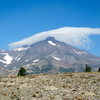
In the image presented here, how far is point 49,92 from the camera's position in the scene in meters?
30.4

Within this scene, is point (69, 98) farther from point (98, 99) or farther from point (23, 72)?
point (23, 72)

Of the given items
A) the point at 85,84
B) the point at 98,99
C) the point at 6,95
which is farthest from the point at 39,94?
the point at 85,84

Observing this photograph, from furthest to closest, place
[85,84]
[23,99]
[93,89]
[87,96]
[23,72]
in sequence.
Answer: [23,72] < [85,84] < [93,89] < [87,96] < [23,99]

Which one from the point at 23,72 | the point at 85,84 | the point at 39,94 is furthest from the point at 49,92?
the point at 23,72

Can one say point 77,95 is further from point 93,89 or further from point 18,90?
point 18,90

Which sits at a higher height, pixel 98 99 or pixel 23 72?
pixel 23 72

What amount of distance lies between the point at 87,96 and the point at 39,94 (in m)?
5.12

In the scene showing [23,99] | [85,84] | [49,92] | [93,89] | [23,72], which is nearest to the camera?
[23,99]

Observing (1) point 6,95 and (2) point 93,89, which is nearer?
(1) point 6,95

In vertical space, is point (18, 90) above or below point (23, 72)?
below

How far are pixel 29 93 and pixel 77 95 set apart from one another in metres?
5.27

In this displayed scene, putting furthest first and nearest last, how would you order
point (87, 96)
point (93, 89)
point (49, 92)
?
point (93, 89) → point (49, 92) → point (87, 96)

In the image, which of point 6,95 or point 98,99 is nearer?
point 98,99

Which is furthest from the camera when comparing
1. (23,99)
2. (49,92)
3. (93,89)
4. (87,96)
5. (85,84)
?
(85,84)
